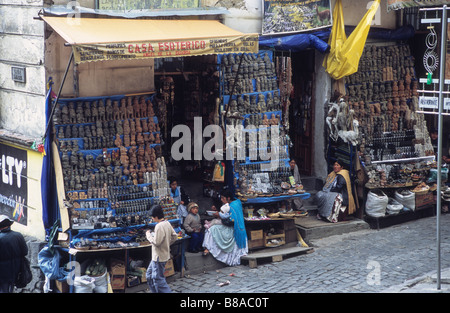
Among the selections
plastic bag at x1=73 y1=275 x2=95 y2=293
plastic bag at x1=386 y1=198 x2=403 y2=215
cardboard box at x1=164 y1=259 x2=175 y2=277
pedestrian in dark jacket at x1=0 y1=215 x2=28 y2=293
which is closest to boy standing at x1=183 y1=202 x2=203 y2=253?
cardboard box at x1=164 y1=259 x2=175 y2=277

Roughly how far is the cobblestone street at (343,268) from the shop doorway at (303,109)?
217 centimetres

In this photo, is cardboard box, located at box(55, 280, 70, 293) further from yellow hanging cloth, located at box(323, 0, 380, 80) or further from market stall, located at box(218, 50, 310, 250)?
yellow hanging cloth, located at box(323, 0, 380, 80)

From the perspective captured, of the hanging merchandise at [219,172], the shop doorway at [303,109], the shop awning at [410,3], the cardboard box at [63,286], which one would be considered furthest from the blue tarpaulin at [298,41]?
the cardboard box at [63,286]

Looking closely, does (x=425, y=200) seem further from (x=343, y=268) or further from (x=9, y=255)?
(x=9, y=255)

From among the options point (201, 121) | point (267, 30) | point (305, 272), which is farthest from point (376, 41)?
point (305, 272)

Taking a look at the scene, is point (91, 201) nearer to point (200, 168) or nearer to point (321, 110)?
point (200, 168)

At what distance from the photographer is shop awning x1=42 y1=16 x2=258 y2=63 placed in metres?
9.44

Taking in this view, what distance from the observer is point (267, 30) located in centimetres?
1293

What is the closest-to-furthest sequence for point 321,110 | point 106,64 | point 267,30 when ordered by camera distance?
point 106,64, point 267,30, point 321,110

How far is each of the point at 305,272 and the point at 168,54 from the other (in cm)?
420

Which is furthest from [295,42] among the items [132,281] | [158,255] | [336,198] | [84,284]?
[84,284]

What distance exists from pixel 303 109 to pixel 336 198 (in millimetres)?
2283

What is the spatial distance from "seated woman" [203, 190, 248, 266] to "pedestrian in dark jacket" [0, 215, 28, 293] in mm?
3333

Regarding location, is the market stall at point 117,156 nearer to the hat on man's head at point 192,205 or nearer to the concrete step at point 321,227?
the hat on man's head at point 192,205
